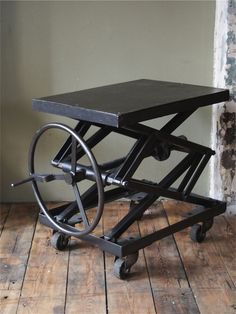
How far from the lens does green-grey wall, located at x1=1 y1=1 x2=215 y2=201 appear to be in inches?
102

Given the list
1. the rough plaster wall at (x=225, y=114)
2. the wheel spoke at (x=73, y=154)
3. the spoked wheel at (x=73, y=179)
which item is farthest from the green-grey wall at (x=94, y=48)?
the wheel spoke at (x=73, y=154)

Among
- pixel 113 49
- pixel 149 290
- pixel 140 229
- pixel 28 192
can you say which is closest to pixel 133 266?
Result: pixel 149 290

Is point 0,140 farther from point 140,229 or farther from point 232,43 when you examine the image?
point 232,43

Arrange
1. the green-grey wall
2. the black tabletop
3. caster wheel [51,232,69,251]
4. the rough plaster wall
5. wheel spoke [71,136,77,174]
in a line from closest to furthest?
the black tabletop
wheel spoke [71,136,77,174]
caster wheel [51,232,69,251]
the rough plaster wall
the green-grey wall

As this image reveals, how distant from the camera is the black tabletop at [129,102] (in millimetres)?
1901

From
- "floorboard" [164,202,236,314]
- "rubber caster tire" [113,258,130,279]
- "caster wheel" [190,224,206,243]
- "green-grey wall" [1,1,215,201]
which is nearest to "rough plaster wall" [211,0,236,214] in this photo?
"green-grey wall" [1,1,215,201]

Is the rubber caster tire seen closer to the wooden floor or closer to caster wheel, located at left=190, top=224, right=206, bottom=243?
the wooden floor

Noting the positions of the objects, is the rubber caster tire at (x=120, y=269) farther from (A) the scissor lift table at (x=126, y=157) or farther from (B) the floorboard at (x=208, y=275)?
(B) the floorboard at (x=208, y=275)

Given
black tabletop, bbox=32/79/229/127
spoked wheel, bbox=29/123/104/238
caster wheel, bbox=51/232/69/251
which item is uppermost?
black tabletop, bbox=32/79/229/127

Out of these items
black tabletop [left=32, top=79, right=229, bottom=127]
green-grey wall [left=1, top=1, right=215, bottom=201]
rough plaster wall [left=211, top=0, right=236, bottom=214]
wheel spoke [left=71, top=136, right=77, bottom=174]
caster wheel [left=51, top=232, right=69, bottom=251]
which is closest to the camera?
black tabletop [left=32, top=79, right=229, bottom=127]

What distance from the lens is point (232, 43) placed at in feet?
8.14

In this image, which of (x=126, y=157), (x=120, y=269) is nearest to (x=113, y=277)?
(x=120, y=269)

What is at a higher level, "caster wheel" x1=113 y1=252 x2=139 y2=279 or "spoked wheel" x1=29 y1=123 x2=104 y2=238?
"spoked wheel" x1=29 y1=123 x2=104 y2=238

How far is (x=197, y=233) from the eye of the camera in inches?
94.6
